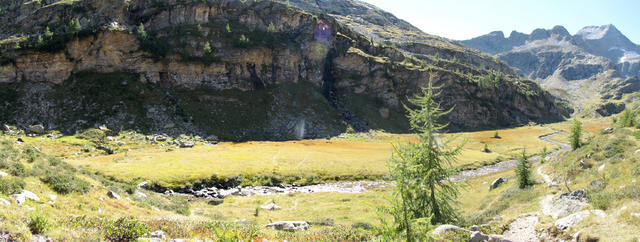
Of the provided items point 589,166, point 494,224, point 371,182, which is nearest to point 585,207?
point 494,224

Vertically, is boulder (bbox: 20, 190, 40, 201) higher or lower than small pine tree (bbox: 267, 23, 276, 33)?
lower

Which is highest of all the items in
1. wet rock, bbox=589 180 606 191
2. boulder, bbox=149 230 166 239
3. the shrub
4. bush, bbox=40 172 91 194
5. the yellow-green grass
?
wet rock, bbox=589 180 606 191

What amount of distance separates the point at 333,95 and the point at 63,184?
354ft

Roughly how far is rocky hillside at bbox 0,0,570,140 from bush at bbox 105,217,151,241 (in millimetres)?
70107

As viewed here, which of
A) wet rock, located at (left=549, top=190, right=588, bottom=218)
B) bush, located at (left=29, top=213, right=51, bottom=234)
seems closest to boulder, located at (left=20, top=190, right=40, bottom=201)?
bush, located at (left=29, top=213, right=51, bottom=234)

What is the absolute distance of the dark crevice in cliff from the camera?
10909cm

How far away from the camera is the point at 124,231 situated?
448 inches

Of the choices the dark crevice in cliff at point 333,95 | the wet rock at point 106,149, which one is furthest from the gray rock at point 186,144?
the dark crevice in cliff at point 333,95

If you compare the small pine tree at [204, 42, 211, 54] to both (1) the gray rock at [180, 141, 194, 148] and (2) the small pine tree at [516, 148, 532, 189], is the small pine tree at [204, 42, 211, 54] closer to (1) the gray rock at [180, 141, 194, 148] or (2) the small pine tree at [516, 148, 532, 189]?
(1) the gray rock at [180, 141, 194, 148]

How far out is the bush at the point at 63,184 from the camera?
17.4 metres

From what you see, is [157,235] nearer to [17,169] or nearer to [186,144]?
[17,169]

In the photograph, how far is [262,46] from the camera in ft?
363

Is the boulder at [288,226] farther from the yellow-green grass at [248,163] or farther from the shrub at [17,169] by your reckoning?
the yellow-green grass at [248,163]

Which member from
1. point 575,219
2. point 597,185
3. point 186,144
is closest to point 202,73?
point 186,144
